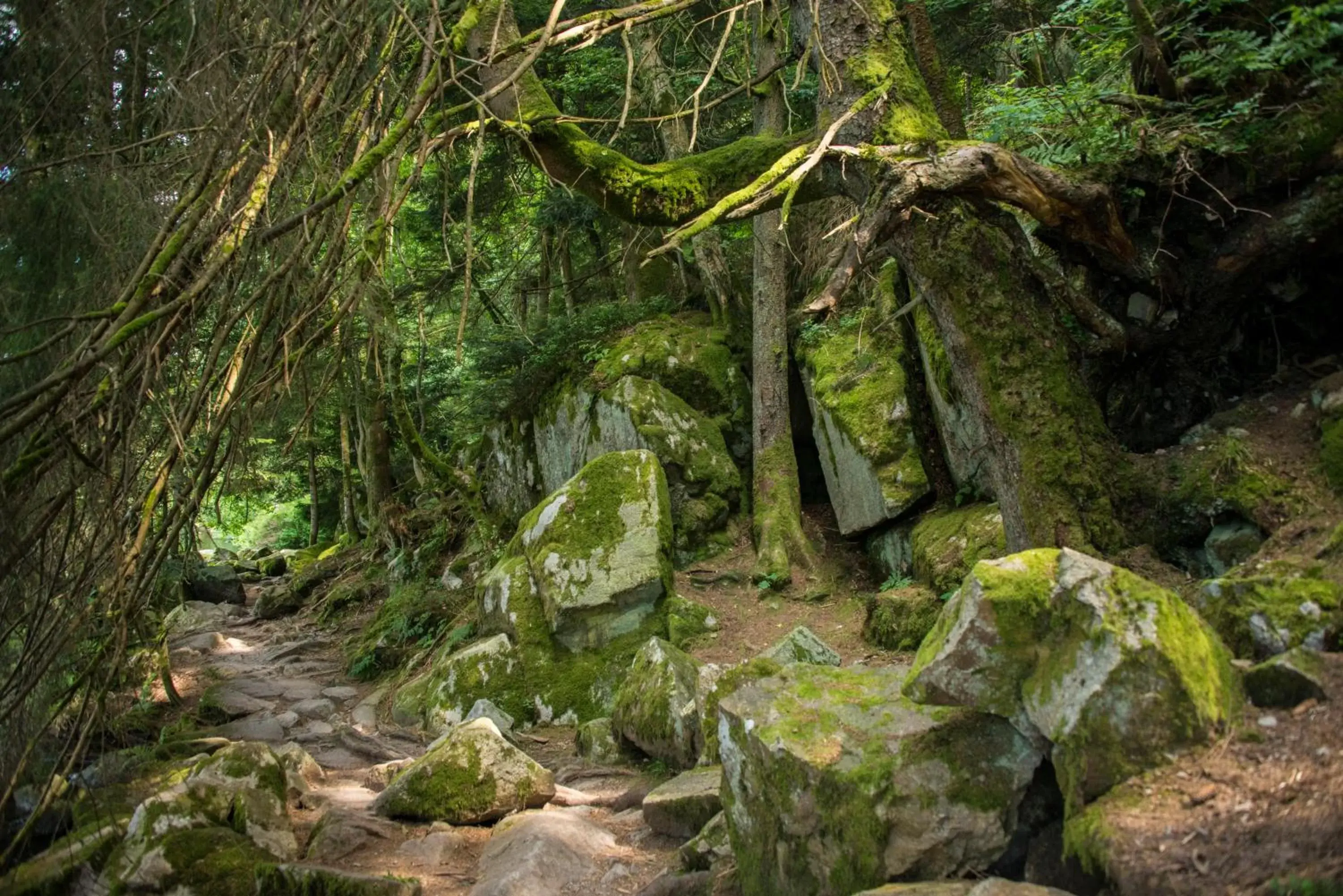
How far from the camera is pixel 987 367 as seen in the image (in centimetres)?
545

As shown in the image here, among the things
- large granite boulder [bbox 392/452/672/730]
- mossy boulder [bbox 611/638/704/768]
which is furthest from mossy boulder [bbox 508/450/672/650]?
mossy boulder [bbox 611/638/704/768]

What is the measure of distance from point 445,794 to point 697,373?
678 centimetres

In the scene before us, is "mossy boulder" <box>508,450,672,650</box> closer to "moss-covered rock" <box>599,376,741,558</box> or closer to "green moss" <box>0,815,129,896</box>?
"moss-covered rock" <box>599,376,741,558</box>

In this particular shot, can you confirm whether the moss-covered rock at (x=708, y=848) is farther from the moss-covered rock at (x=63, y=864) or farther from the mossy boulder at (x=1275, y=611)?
the moss-covered rock at (x=63, y=864)

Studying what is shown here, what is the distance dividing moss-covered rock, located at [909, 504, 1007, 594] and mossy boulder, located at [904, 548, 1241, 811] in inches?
142

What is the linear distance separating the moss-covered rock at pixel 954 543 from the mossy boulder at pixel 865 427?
0.52 m

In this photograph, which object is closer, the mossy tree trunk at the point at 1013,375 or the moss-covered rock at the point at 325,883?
the moss-covered rock at the point at 325,883

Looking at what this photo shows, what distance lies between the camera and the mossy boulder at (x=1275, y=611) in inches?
125

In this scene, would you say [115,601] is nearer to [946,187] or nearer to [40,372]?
[40,372]

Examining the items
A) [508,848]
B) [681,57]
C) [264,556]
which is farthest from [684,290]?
[264,556]

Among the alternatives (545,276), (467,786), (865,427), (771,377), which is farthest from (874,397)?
(545,276)

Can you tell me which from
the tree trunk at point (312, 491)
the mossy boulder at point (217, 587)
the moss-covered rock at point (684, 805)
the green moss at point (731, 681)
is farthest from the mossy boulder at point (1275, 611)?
the tree trunk at point (312, 491)

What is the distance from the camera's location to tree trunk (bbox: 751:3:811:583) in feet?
32.2

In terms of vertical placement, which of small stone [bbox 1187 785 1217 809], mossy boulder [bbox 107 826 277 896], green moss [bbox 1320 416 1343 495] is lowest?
mossy boulder [bbox 107 826 277 896]
